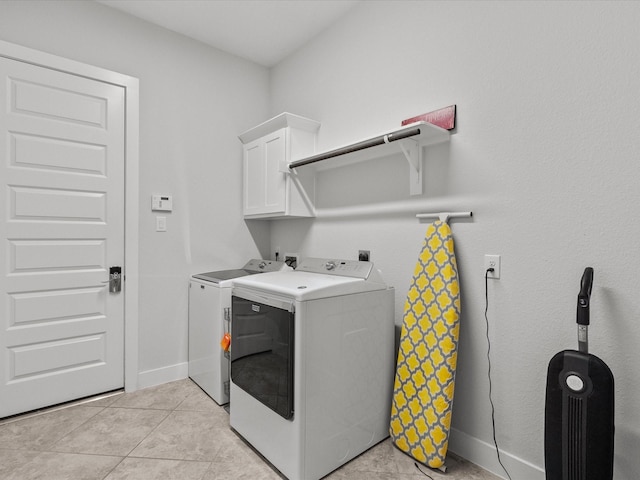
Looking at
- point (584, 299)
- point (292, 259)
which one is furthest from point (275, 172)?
point (584, 299)

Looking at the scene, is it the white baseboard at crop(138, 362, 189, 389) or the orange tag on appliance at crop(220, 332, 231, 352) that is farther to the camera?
the white baseboard at crop(138, 362, 189, 389)

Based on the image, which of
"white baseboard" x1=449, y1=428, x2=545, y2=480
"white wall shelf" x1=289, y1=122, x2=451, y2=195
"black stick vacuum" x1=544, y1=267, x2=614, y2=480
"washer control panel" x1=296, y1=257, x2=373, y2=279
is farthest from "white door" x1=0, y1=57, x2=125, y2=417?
"black stick vacuum" x1=544, y1=267, x2=614, y2=480

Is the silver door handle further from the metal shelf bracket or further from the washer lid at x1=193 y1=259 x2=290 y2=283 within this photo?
the metal shelf bracket

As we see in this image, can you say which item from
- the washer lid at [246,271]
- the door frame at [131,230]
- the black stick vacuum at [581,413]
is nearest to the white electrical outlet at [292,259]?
the washer lid at [246,271]

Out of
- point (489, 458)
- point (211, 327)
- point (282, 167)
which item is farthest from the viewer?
point (282, 167)

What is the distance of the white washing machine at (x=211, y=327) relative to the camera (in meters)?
2.24

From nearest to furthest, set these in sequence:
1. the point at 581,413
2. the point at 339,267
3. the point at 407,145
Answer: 1. the point at 581,413
2. the point at 407,145
3. the point at 339,267

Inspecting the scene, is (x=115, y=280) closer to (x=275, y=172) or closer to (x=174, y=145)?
(x=174, y=145)

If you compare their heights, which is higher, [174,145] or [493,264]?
[174,145]

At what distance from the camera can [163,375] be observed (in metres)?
2.57

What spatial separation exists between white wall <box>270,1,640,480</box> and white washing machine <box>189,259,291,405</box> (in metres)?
1.04

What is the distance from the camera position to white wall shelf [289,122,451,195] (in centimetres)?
170

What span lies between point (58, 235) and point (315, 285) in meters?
1.77

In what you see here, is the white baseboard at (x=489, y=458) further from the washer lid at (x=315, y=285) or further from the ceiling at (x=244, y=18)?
the ceiling at (x=244, y=18)
